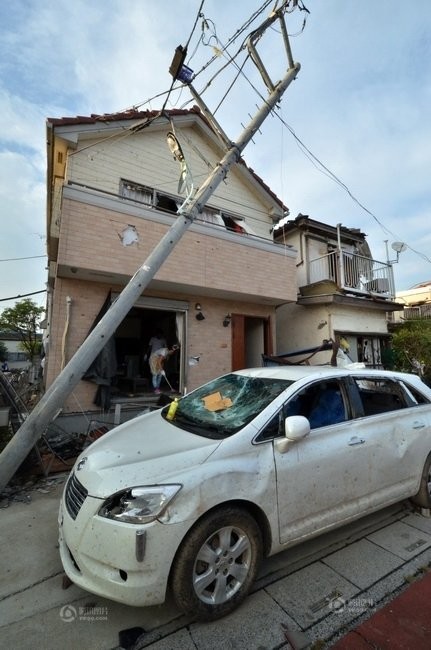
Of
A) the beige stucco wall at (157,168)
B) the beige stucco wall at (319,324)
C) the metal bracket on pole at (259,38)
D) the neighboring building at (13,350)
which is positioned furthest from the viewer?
the neighboring building at (13,350)

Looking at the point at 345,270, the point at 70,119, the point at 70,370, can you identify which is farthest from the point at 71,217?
the point at 345,270

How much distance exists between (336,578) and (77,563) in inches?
75.7

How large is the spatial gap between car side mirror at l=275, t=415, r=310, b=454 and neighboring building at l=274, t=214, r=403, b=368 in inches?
282

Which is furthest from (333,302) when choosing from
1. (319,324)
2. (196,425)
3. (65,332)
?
(196,425)

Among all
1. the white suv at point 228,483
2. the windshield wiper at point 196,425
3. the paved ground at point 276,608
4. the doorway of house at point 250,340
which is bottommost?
the paved ground at point 276,608

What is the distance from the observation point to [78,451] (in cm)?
497

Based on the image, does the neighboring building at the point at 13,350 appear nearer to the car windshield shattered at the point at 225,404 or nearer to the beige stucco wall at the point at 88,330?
the beige stucco wall at the point at 88,330

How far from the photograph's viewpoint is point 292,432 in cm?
228

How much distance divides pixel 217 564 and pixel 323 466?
1.08 m

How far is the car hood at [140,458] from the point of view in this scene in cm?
198

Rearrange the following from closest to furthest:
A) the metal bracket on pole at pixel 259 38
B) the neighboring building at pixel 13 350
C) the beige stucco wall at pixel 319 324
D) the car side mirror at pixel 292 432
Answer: the car side mirror at pixel 292 432
the metal bracket on pole at pixel 259 38
the beige stucco wall at pixel 319 324
the neighboring building at pixel 13 350

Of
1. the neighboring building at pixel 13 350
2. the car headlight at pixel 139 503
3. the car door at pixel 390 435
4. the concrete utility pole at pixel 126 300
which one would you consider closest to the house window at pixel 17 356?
the neighboring building at pixel 13 350

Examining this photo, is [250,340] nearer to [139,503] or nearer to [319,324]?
[319,324]

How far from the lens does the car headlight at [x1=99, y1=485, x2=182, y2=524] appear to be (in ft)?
6.14
